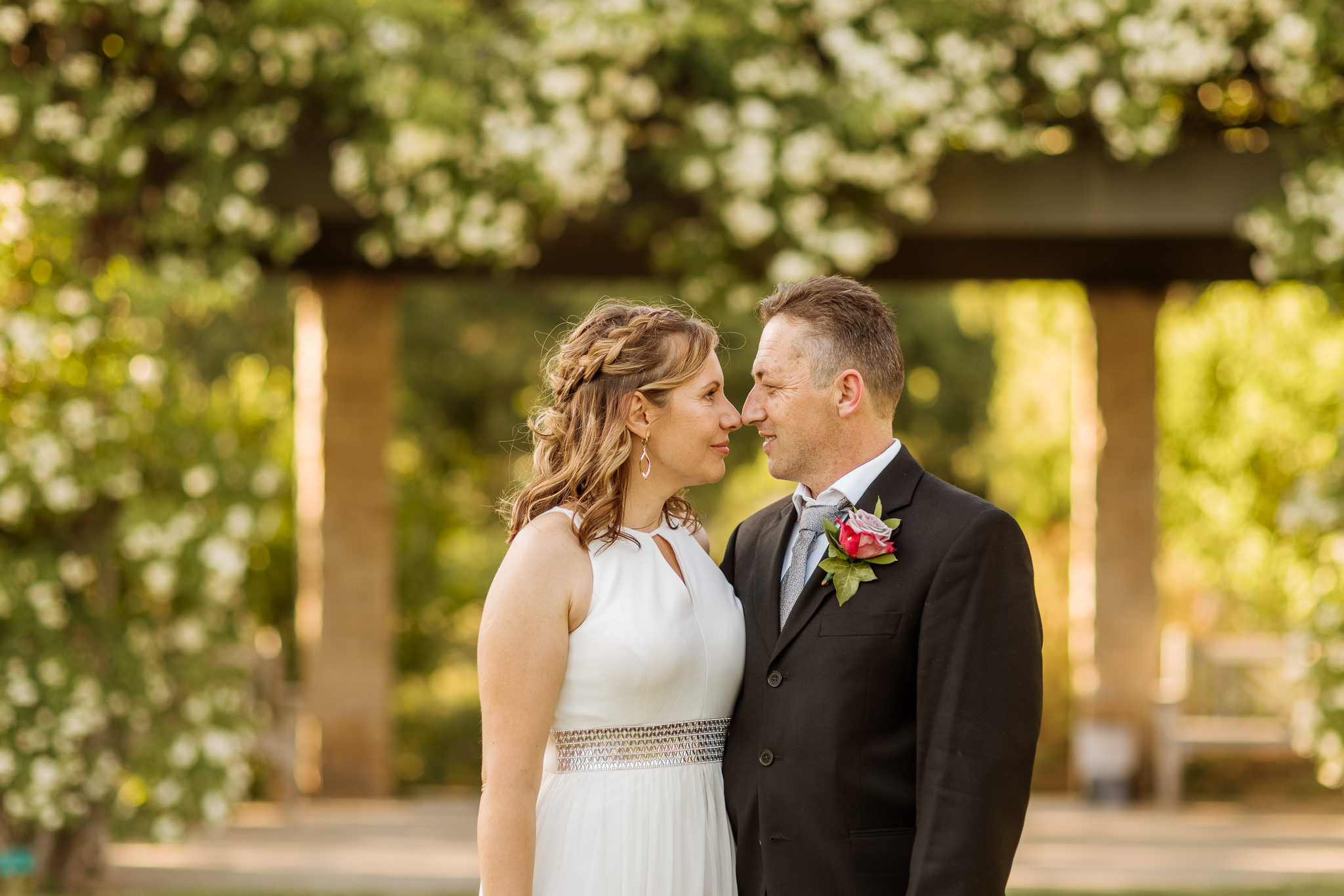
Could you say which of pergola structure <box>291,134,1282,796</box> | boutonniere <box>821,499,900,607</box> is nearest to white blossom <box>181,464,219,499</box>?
pergola structure <box>291,134,1282,796</box>

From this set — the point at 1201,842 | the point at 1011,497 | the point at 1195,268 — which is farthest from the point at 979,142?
the point at 1011,497

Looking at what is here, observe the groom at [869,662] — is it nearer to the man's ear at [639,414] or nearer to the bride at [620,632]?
the bride at [620,632]

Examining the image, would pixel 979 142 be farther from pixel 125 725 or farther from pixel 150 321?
pixel 125 725

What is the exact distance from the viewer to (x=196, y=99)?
6.48 m

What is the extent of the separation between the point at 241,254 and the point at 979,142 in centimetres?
351

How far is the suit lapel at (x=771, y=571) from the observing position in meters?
2.80

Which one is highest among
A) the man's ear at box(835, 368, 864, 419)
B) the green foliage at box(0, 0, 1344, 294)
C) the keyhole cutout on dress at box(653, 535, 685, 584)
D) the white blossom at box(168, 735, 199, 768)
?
the green foliage at box(0, 0, 1344, 294)

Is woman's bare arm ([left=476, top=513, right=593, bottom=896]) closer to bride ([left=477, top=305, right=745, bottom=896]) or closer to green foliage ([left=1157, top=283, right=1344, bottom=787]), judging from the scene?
bride ([left=477, top=305, right=745, bottom=896])

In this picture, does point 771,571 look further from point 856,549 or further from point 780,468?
point 856,549

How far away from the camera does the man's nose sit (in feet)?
9.08

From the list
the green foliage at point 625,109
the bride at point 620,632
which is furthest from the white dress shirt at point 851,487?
the green foliage at point 625,109

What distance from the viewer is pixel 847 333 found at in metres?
2.71

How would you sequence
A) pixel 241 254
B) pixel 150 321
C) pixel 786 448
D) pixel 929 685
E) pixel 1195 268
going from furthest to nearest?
pixel 1195 268 → pixel 241 254 → pixel 150 321 → pixel 786 448 → pixel 929 685

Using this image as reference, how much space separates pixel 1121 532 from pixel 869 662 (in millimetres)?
6764
